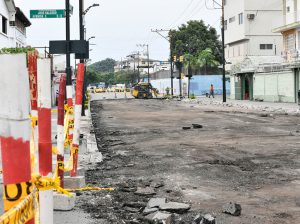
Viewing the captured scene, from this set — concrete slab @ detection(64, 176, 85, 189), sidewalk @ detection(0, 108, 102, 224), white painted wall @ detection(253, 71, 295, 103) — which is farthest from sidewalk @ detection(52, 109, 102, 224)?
white painted wall @ detection(253, 71, 295, 103)

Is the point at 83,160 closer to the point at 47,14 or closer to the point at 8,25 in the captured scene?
the point at 47,14

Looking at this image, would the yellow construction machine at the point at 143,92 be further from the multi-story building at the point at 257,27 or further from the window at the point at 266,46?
the window at the point at 266,46

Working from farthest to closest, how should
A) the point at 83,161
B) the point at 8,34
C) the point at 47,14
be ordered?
the point at 8,34 < the point at 47,14 < the point at 83,161

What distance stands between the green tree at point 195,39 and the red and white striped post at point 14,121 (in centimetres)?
9111

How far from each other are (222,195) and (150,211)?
1766 millimetres

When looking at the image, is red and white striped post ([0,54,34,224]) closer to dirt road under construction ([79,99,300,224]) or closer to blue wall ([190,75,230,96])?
dirt road under construction ([79,99,300,224])

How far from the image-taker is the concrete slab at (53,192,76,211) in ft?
21.4

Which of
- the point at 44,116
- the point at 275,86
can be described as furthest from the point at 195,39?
the point at 44,116

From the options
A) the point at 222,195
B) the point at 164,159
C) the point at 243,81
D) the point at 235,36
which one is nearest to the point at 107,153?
the point at 164,159

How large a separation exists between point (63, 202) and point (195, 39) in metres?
88.9

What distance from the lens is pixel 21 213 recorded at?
237 cm

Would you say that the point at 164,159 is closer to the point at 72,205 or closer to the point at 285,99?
the point at 72,205

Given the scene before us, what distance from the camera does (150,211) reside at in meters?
6.34

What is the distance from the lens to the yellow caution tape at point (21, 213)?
7.18 ft
